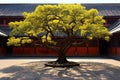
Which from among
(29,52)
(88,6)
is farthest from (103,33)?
(88,6)

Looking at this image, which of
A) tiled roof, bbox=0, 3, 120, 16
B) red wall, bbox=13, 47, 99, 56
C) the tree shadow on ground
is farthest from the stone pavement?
tiled roof, bbox=0, 3, 120, 16

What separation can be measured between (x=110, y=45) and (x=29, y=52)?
366 inches

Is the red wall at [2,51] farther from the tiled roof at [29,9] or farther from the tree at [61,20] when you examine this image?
the tree at [61,20]

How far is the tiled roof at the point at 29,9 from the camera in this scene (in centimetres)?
3588

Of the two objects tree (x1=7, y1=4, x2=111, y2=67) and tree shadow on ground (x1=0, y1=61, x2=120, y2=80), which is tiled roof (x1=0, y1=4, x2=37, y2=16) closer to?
tree (x1=7, y1=4, x2=111, y2=67)

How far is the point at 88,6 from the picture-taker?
38.7m

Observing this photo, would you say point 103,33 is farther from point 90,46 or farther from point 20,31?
point 90,46

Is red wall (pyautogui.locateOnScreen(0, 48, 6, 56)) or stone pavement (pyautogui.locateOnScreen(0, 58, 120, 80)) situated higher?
red wall (pyautogui.locateOnScreen(0, 48, 6, 56))

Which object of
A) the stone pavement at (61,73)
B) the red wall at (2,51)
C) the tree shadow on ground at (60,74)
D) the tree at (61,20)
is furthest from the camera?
the red wall at (2,51)

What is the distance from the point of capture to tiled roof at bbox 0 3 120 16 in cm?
3588

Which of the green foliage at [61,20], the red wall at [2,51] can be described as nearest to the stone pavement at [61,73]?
the green foliage at [61,20]

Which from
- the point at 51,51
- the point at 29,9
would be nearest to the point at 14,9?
the point at 29,9

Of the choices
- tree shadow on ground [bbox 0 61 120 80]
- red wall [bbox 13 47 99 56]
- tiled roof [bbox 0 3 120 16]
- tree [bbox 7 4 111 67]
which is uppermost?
tiled roof [bbox 0 3 120 16]

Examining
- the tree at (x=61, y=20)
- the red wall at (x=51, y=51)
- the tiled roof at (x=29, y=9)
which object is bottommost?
the red wall at (x=51, y=51)
